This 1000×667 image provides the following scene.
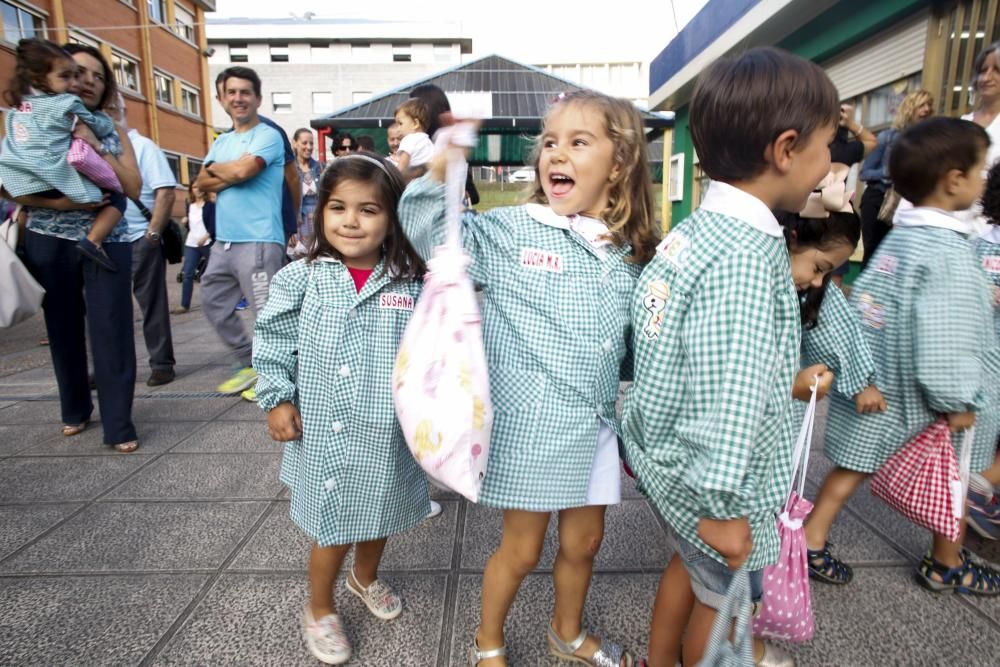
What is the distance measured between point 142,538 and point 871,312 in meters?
2.73

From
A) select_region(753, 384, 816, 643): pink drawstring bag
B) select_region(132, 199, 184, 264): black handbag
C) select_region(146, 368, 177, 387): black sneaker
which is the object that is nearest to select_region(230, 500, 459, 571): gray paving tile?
select_region(753, 384, 816, 643): pink drawstring bag

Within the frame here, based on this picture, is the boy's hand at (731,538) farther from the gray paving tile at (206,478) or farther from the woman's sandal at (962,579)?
the gray paving tile at (206,478)

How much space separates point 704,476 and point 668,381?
24cm

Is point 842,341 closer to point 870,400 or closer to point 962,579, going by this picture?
point 870,400

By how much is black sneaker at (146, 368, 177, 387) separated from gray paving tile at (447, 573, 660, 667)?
11.4 ft

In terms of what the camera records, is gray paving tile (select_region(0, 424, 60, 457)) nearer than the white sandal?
No

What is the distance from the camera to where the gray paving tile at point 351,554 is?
2.24 meters

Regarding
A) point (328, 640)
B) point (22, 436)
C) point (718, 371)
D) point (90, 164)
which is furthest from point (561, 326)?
point (22, 436)

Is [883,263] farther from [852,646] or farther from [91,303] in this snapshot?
[91,303]

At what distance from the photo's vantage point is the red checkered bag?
1.91 metres

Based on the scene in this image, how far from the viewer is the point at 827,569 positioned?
2.09 meters

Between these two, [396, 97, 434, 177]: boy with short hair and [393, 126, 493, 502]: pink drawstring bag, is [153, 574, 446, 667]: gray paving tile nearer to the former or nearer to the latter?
[393, 126, 493, 502]: pink drawstring bag

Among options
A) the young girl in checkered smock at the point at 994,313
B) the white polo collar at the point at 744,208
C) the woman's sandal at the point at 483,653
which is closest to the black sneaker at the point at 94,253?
the woman's sandal at the point at 483,653

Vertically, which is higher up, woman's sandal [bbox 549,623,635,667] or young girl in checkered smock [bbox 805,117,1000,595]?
young girl in checkered smock [bbox 805,117,1000,595]
